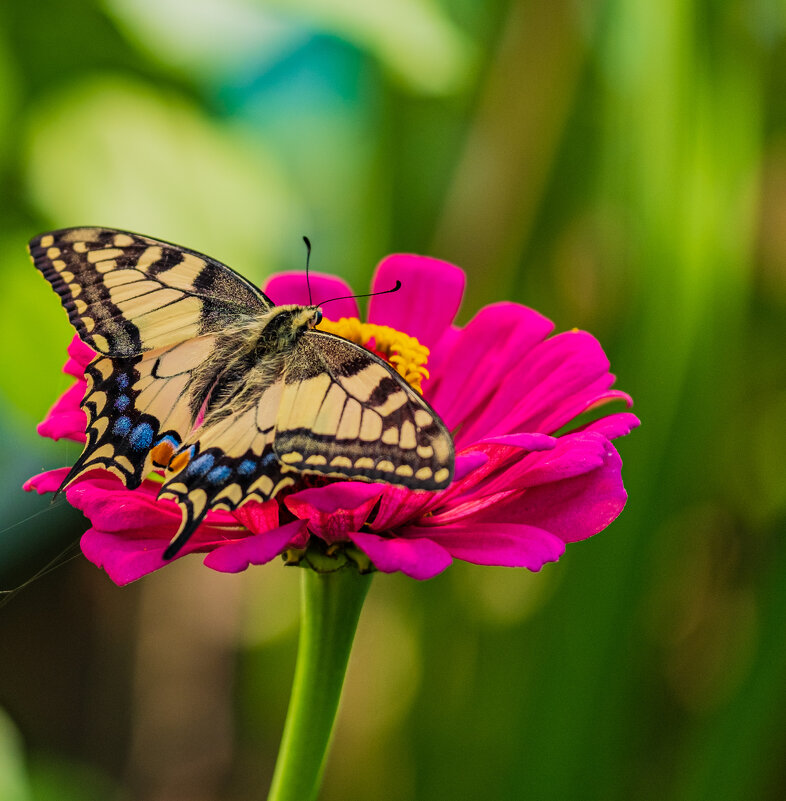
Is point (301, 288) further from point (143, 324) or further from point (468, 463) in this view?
point (468, 463)

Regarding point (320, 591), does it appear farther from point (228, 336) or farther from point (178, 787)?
point (178, 787)

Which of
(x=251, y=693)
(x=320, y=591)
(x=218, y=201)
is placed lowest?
(x=251, y=693)

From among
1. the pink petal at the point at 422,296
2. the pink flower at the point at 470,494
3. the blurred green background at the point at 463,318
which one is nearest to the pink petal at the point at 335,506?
the pink flower at the point at 470,494

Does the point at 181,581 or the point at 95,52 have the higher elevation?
the point at 95,52

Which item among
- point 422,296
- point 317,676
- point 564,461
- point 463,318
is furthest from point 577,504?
point 463,318

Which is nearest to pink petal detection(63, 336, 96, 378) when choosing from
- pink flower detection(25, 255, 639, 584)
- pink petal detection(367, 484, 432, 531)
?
pink flower detection(25, 255, 639, 584)

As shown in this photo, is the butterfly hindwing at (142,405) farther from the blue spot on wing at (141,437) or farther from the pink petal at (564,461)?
the pink petal at (564,461)

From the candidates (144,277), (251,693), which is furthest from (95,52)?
(251,693)
